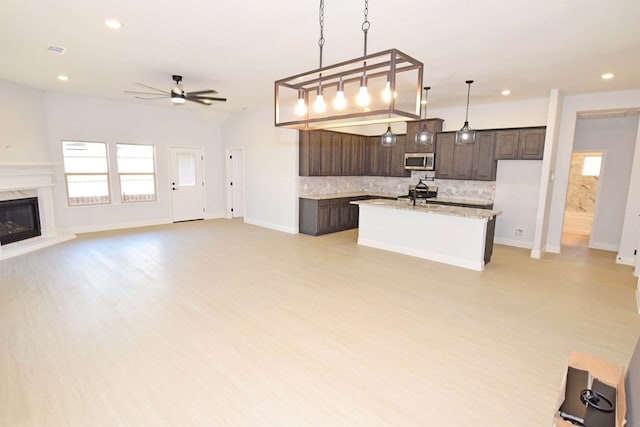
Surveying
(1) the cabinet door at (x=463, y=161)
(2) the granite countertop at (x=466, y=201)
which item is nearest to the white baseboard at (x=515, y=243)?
(2) the granite countertop at (x=466, y=201)

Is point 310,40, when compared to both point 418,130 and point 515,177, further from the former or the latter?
point 515,177

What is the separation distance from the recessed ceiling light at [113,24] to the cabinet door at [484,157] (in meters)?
6.25

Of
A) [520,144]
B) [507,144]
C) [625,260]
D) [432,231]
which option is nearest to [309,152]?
[432,231]

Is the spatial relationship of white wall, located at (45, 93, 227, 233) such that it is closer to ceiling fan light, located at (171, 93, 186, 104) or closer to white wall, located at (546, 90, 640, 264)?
ceiling fan light, located at (171, 93, 186, 104)

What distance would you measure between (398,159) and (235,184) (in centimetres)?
466

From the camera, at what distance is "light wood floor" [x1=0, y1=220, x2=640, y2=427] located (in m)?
2.09

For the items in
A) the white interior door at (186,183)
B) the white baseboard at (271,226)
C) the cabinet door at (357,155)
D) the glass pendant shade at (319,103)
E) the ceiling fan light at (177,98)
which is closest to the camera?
the glass pendant shade at (319,103)

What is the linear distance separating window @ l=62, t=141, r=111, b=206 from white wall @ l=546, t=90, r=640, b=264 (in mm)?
9400

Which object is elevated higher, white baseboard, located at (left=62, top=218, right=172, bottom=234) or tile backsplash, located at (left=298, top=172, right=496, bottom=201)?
tile backsplash, located at (left=298, top=172, right=496, bottom=201)

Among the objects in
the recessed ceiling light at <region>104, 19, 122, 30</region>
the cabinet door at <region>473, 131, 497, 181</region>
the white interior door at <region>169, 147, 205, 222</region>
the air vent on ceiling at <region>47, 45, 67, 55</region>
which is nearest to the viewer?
the recessed ceiling light at <region>104, 19, 122, 30</region>

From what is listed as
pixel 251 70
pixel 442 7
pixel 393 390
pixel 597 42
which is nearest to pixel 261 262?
pixel 251 70

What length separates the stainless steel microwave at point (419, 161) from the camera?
720 centimetres

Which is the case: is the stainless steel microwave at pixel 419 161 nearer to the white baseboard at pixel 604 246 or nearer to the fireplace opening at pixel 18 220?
the white baseboard at pixel 604 246

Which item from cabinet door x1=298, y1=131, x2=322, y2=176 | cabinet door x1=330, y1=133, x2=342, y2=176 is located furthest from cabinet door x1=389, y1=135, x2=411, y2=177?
cabinet door x1=298, y1=131, x2=322, y2=176
